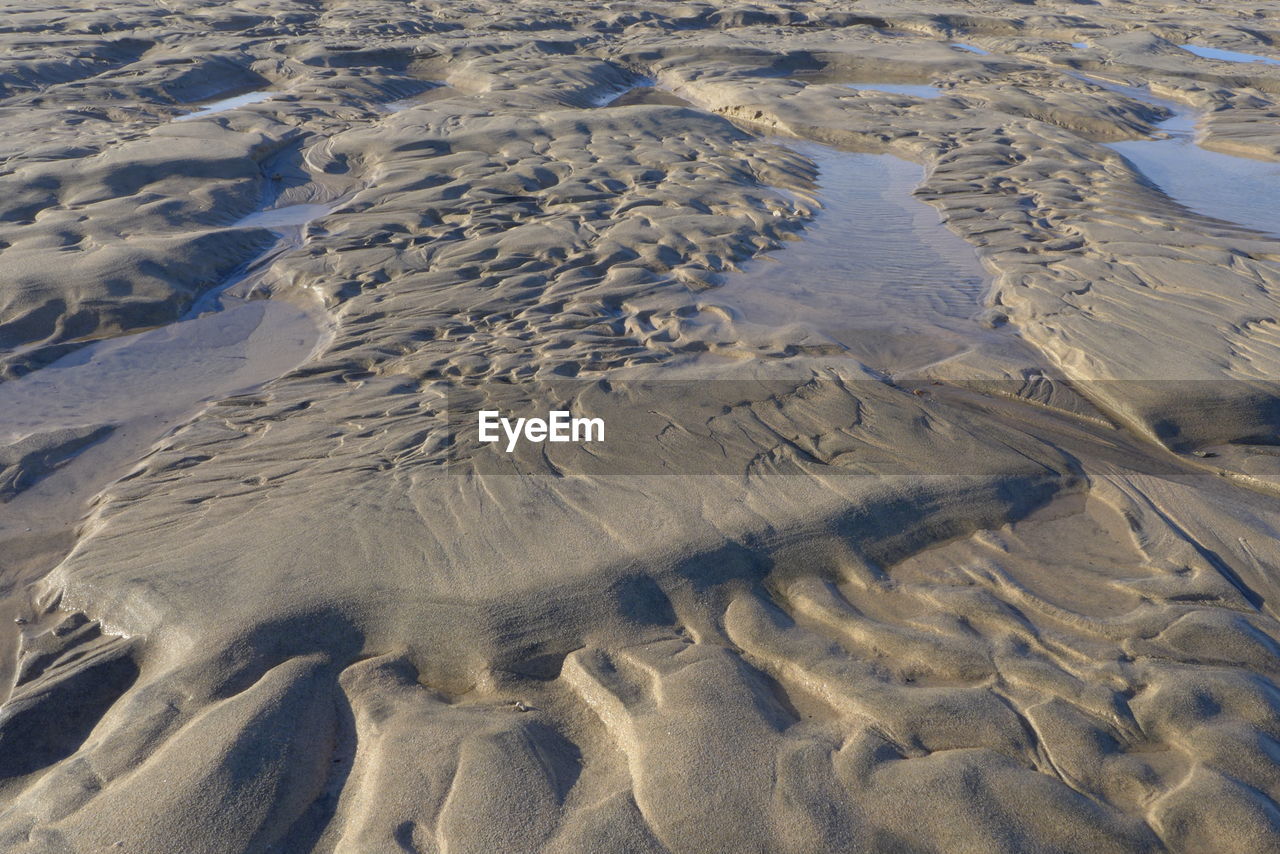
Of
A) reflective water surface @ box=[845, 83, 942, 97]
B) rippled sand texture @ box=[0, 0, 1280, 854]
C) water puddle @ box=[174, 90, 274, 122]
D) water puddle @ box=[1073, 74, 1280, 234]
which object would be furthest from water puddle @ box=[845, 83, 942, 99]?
water puddle @ box=[174, 90, 274, 122]

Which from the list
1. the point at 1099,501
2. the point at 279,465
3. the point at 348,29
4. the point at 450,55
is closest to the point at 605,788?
the point at 279,465

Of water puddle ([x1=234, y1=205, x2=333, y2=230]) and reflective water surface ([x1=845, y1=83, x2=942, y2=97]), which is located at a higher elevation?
water puddle ([x1=234, y1=205, x2=333, y2=230])

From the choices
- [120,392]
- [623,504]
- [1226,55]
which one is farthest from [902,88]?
[120,392]

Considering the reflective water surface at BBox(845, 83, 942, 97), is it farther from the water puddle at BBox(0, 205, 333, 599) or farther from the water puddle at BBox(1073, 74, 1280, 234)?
the water puddle at BBox(0, 205, 333, 599)

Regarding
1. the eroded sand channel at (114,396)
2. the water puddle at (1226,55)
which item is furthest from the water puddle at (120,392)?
the water puddle at (1226,55)

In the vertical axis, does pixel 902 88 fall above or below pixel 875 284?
below

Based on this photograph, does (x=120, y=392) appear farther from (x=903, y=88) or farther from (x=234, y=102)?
(x=903, y=88)
